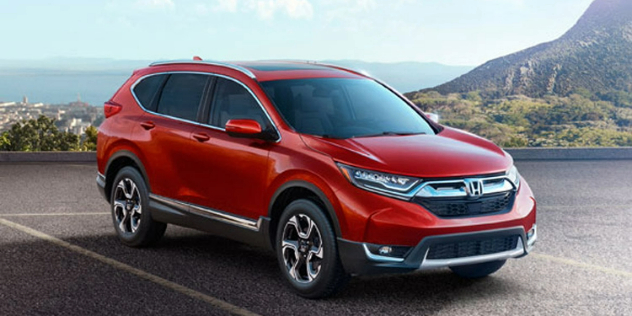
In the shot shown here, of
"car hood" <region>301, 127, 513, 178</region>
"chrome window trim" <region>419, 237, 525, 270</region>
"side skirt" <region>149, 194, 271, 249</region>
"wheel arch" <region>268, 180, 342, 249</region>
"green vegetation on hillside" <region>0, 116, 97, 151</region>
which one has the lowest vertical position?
"green vegetation on hillside" <region>0, 116, 97, 151</region>

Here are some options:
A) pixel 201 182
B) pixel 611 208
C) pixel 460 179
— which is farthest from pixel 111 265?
pixel 611 208

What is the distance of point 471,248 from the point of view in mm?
6285

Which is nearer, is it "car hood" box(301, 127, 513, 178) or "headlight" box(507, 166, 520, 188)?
"car hood" box(301, 127, 513, 178)

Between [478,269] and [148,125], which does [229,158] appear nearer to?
[148,125]

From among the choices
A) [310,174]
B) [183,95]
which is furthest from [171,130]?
[310,174]

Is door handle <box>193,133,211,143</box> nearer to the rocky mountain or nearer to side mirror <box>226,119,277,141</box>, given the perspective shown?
side mirror <box>226,119,277,141</box>

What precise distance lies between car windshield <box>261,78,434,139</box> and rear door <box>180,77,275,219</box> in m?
0.23

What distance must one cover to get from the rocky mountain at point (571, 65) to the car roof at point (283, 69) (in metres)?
23.5

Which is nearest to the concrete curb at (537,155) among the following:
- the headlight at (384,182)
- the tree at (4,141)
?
the tree at (4,141)

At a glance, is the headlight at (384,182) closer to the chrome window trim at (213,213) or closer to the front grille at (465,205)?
the front grille at (465,205)

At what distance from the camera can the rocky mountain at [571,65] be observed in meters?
32.4

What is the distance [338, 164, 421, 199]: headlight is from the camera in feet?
20.0

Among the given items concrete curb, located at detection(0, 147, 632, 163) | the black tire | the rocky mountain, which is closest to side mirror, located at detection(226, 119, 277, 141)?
the black tire

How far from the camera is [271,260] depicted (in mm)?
7961
